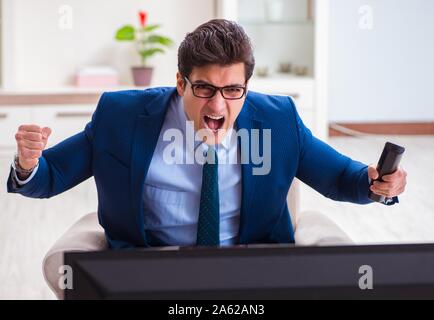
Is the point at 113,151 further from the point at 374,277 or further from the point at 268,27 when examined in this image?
the point at 268,27

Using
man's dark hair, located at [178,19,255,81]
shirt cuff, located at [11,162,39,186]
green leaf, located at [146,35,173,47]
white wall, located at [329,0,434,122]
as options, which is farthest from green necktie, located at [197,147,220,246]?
white wall, located at [329,0,434,122]

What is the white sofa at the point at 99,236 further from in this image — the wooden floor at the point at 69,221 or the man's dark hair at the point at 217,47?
the wooden floor at the point at 69,221

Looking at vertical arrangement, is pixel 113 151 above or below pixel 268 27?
below

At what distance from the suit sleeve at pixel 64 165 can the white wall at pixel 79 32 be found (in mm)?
3376

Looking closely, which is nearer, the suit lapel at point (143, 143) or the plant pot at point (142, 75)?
the suit lapel at point (143, 143)

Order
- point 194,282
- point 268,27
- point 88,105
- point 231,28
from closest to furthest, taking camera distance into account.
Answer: point 194,282, point 231,28, point 88,105, point 268,27

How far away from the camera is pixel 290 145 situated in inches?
61.0

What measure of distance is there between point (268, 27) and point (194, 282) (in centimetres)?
451

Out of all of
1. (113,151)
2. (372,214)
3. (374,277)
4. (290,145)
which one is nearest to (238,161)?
(290,145)

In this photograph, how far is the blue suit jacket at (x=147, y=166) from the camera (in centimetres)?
150

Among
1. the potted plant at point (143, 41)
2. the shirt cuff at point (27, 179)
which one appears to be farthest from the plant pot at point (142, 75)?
the shirt cuff at point (27, 179)

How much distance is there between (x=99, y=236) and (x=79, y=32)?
349cm

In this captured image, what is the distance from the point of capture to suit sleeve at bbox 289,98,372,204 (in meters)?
1.50

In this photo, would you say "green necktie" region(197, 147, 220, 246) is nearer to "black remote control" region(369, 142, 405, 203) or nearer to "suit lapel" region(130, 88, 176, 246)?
"suit lapel" region(130, 88, 176, 246)
